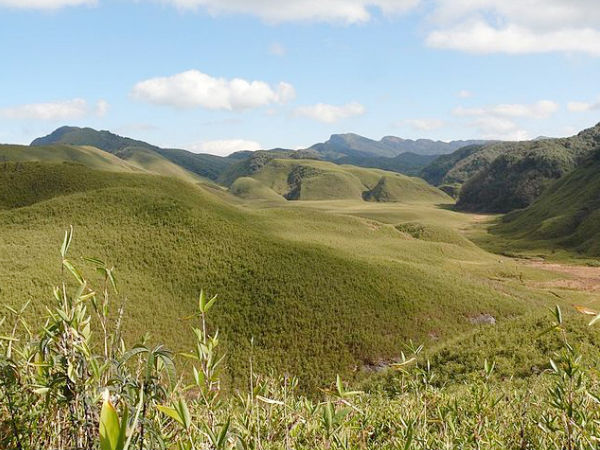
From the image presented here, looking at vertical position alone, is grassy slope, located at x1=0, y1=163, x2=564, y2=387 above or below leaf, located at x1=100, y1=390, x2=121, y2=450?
below

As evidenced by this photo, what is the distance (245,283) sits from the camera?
1615 inches

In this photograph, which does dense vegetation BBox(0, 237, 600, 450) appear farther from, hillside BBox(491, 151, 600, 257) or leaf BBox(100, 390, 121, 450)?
hillside BBox(491, 151, 600, 257)

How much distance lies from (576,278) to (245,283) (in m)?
55.3

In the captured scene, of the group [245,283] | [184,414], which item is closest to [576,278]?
[245,283]

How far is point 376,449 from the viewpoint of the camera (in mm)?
5770

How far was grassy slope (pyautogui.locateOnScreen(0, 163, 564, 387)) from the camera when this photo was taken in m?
33.2

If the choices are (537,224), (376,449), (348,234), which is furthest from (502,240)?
(376,449)

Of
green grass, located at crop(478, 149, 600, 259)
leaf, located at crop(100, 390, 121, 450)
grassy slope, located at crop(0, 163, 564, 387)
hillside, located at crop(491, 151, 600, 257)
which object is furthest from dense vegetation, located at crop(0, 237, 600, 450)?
hillside, located at crop(491, 151, 600, 257)

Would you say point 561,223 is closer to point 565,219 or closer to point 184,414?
point 565,219

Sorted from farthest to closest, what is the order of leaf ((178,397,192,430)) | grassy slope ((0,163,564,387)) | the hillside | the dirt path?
the hillside < the dirt path < grassy slope ((0,163,564,387)) < leaf ((178,397,192,430))

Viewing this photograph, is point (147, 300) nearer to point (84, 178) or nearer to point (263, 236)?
point (263, 236)

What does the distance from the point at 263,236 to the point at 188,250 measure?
32.4 feet

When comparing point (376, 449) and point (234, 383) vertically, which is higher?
point (376, 449)

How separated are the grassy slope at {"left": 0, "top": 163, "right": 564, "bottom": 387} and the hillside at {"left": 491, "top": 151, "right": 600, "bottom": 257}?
181 feet
